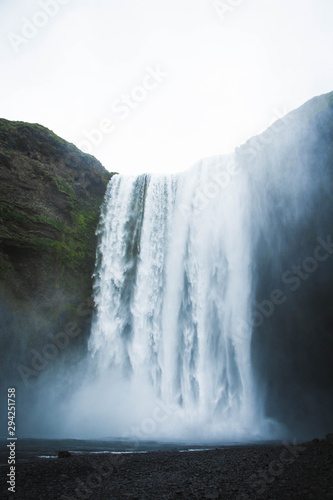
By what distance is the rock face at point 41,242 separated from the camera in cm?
1497

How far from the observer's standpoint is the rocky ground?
16.0 feet

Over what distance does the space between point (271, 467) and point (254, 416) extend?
32.6ft

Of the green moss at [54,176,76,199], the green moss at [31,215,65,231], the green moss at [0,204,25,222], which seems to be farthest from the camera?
the green moss at [54,176,76,199]

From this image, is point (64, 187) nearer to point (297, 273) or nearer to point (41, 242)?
point (41, 242)

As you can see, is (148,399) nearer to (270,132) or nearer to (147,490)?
(147,490)

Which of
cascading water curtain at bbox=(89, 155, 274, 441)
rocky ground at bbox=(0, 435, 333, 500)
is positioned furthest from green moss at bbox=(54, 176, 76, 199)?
rocky ground at bbox=(0, 435, 333, 500)

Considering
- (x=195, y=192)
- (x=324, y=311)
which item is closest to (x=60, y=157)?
(x=195, y=192)

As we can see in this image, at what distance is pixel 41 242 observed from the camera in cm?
1599

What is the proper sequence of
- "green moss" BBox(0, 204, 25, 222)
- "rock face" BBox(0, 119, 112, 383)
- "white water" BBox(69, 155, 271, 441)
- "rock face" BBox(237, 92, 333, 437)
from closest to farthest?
"rock face" BBox(0, 119, 112, 383), "white water" BBox(69, 155, 271, 441), "green moss" BBox(0, 204, 25, 222), "rock face" BBox(237, 92, 333, 437)

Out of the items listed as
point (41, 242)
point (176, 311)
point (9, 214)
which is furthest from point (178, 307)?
point (9, 214)

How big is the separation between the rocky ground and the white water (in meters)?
6.15

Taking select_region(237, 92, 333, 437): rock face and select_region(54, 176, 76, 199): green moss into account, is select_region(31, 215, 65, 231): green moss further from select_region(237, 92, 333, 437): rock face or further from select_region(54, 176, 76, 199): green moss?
select_region(237, 92, 333, 437): rock face

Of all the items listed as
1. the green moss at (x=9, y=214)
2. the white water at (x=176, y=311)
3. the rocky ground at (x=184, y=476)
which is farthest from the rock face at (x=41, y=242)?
A: the rocky ground at (x=184, y=476)

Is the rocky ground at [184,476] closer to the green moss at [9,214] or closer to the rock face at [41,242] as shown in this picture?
the rock face at [41,242]
